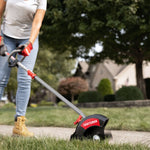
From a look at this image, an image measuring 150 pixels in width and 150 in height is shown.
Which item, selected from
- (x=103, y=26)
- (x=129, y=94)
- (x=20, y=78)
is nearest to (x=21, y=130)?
(x=20, y=78)

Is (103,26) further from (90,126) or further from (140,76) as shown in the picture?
(90,126)

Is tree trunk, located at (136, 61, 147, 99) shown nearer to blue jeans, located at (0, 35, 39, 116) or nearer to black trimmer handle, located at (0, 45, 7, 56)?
blue jeans, located at (0, 35, 39, 116)

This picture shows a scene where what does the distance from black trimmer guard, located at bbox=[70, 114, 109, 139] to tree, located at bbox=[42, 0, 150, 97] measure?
245 inches

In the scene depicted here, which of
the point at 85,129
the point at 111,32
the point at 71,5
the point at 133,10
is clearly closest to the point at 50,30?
the point at 71,5

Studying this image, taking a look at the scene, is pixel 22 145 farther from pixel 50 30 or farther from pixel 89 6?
pixel 50 30

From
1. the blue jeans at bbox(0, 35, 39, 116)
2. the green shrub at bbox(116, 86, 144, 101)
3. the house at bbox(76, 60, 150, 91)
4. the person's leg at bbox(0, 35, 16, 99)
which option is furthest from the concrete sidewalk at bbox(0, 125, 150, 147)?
the house at bbox(76, 60, 150, 91)

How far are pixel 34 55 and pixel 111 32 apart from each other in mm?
7037

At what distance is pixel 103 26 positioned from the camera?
922cm

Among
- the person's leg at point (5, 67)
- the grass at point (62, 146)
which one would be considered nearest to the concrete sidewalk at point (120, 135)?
the grass at point (62, 146)

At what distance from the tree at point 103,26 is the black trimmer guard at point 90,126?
20.5 ft

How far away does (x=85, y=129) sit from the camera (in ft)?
7.41

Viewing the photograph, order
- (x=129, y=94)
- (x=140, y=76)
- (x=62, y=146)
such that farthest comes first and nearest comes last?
(x=140, y=76), (x=129, y=94), (x=62, y=146)

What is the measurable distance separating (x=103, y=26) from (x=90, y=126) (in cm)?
745

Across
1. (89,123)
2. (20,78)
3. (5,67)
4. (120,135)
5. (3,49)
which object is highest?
(3,49)
